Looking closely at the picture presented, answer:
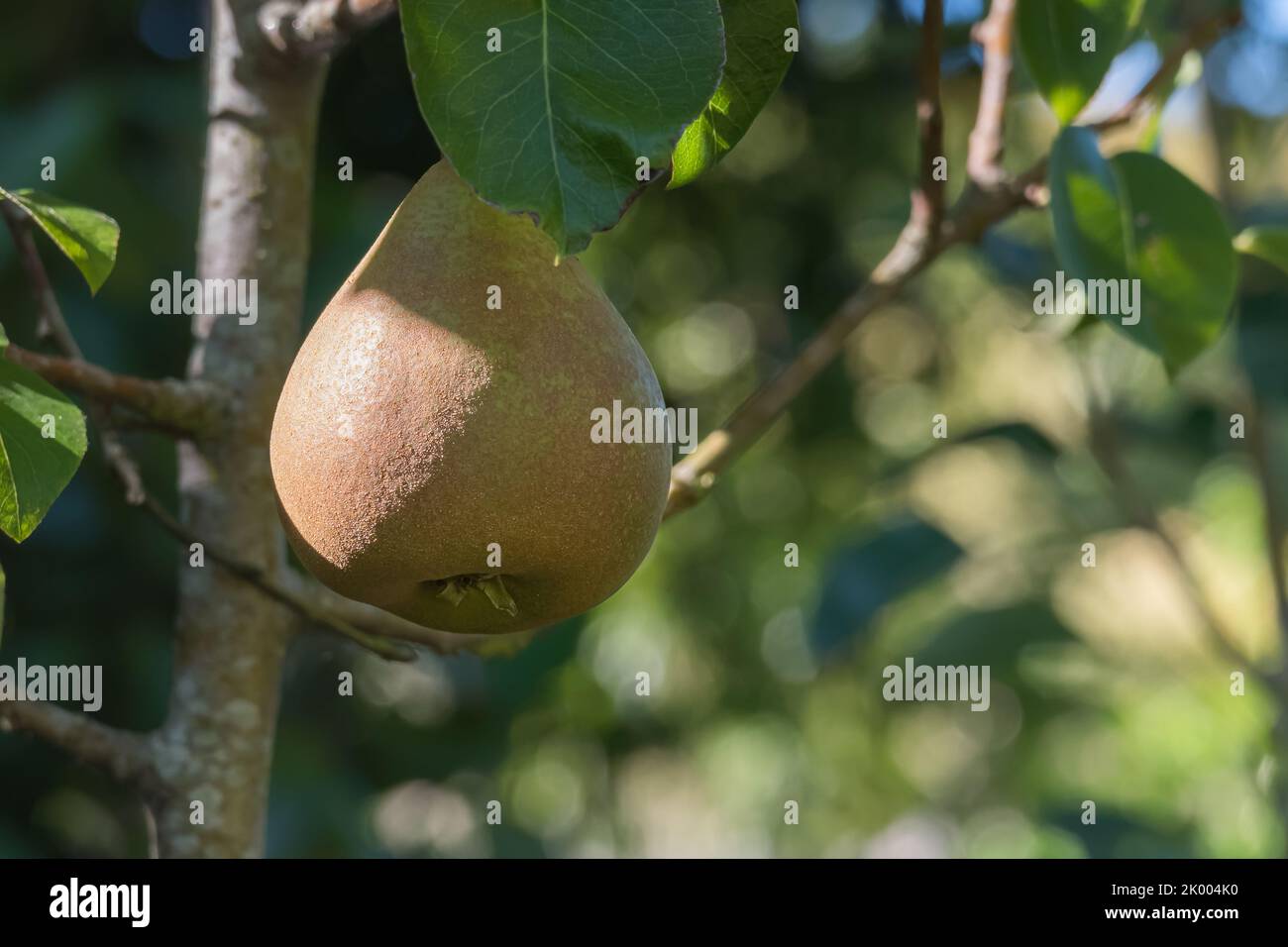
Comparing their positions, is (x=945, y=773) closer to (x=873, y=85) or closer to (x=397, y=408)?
(x=873, y=85)

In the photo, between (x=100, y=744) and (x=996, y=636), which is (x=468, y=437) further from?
(x=996, y=636)

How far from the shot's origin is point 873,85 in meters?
2.72

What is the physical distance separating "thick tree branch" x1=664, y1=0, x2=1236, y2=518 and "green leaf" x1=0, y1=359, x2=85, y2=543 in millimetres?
422

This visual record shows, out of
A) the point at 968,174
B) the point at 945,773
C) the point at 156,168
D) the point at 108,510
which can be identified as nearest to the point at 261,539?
the point at 968,174

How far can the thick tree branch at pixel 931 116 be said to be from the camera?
3.08ft

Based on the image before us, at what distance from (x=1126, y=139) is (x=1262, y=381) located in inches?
30.3

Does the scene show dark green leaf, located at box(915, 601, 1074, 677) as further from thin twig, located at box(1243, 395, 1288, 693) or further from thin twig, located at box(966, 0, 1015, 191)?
thin twig, located at box(966, 0, 1015, 191)

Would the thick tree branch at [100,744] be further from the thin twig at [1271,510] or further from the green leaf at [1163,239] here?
the thin twig at [1271,510]

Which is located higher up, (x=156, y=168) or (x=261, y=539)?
(x=156, y=168)

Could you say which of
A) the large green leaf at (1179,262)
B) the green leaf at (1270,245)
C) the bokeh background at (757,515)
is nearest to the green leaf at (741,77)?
the large green leaf at (1179,262)

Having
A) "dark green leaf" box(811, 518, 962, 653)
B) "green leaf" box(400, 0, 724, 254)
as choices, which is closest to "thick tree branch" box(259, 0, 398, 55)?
"green leaf" box(400, 0, 724, 254)

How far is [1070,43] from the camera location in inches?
38.8

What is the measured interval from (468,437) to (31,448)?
0.85 feet
